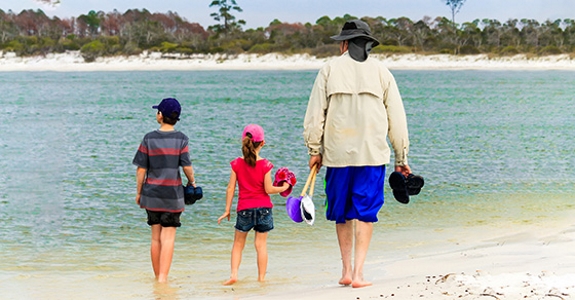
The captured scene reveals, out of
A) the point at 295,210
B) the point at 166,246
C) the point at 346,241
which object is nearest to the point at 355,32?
the point at 295,210

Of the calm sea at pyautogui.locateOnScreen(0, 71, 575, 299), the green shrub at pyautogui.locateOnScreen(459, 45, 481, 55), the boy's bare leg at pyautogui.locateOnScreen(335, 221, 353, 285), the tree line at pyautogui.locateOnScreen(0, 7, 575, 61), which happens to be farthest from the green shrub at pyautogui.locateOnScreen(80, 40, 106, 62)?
the boy's bare leg at pyautogui.locateOnScreen(335, 221, 353, 285)

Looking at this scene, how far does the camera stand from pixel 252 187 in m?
5.82

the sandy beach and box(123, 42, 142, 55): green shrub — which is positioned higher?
the sandy beach

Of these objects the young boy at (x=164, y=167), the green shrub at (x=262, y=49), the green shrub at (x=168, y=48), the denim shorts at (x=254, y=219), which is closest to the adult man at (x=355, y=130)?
the denim shorts at (x=254, y=219)

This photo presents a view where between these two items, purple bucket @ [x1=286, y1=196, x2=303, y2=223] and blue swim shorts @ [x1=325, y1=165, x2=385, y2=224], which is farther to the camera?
purple bucket @ [x1=286, y1=196, x2=303, y2=223]

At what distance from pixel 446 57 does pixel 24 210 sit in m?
69.7

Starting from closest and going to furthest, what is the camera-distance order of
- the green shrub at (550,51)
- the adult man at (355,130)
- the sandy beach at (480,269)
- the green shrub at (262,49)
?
the sandy beach at (480,269) < the adult man at (355,130) < the green shrub at (550,51) < the green shrub at (262,49)

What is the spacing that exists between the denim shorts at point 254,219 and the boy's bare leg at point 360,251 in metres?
0.73

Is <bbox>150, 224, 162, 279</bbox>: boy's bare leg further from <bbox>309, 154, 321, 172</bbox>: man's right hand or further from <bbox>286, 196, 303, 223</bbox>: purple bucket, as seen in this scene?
<bbox>309, 154, 321, 172</bbox>: man's right hand

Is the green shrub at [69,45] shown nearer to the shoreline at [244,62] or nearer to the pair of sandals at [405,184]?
the shoreline at [244,62]

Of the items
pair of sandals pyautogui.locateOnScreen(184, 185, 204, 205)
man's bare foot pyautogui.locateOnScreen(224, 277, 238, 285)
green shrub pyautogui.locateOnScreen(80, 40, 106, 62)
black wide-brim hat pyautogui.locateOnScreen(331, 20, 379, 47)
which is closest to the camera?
black wide-brim hat pyautogui.locateOnScreen(331, 20, 379, 47)

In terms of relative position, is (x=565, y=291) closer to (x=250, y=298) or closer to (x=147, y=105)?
(x=250, y=298)

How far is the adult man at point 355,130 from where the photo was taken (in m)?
5.33

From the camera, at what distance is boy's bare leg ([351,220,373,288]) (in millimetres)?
5446
